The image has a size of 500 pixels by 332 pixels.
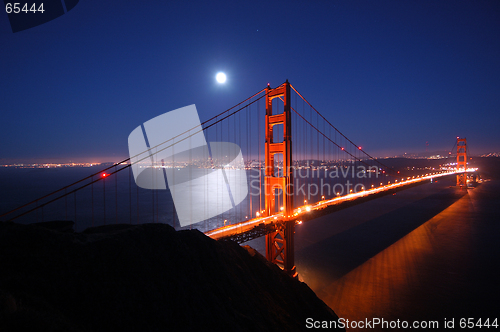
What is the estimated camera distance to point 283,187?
1346 centimetres

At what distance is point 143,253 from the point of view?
4.66 metres

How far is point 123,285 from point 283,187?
417 inches

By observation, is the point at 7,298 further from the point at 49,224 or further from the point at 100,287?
the point at 49,224

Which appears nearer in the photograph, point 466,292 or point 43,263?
point 43,263

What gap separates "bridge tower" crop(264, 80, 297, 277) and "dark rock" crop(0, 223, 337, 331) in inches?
258

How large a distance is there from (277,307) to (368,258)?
48.5ft

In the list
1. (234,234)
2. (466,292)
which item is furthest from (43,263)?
(466,292)

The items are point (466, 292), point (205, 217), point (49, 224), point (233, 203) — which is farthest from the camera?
point (233, 203)
